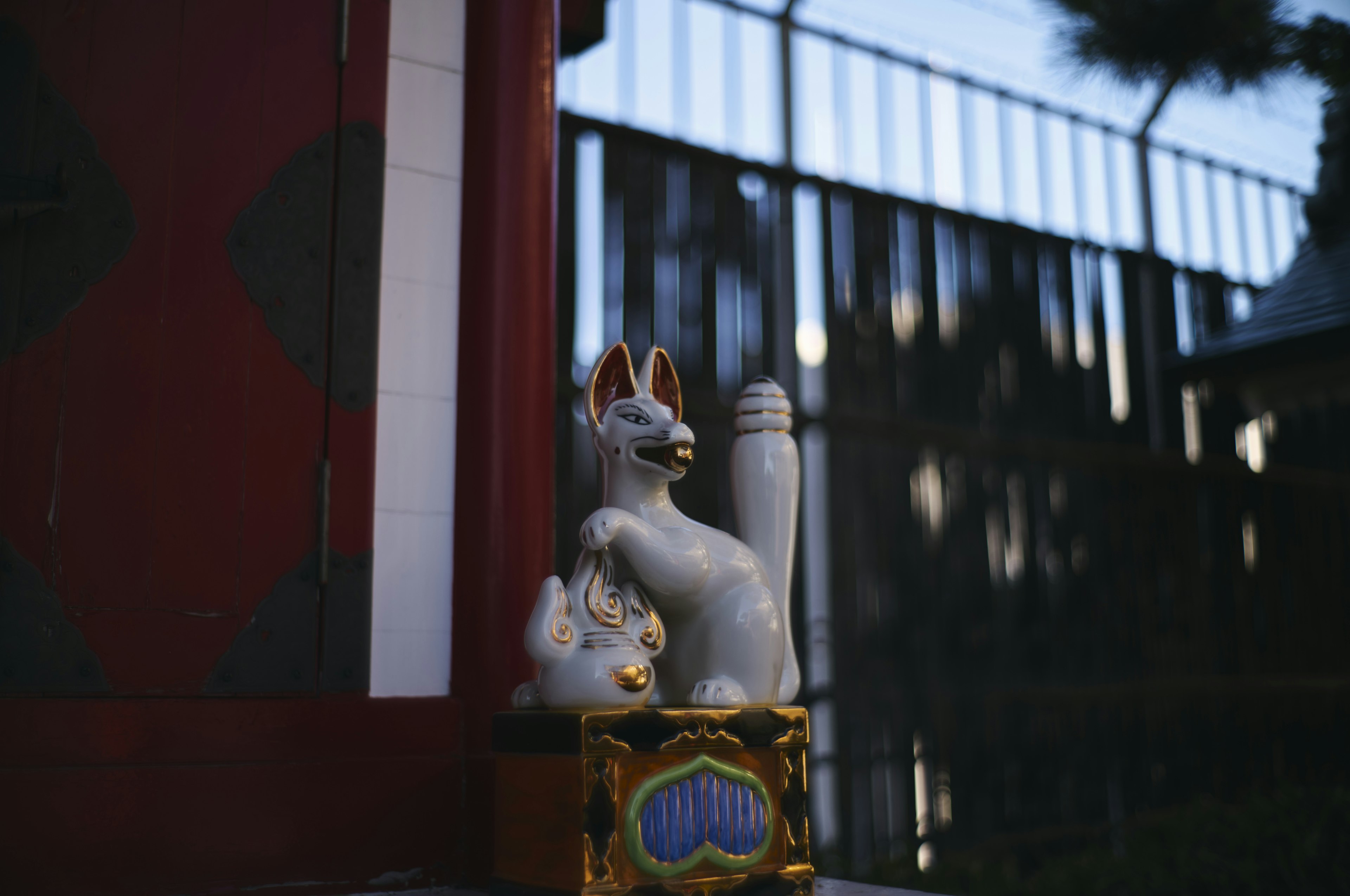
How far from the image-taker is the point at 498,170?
2.15 meters

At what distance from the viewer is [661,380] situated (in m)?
1.75

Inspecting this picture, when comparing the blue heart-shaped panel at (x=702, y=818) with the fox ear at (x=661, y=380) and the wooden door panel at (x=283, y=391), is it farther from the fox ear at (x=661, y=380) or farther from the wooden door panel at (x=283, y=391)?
the wooden door panel at (x=283, y=391)

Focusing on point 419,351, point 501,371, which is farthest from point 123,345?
point 501,371

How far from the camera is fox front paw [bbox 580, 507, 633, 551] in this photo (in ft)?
4.93

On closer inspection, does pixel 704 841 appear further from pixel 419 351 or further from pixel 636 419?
pixel 419 351

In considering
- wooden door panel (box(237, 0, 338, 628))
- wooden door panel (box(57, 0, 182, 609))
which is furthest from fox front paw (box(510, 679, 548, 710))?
wooden door panel (box(57, 0, 182, 609))

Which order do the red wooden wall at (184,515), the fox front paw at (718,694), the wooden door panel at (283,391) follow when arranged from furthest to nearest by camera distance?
the wooden door panel at (283,391), the red wooden wall at (184,515), the fox front paw at (718,694)

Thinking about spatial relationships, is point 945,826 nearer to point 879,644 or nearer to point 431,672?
point 879,644

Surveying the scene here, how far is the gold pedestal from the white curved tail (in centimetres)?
23

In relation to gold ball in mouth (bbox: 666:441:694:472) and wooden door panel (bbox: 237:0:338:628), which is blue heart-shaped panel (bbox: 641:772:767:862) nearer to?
gold ball in mouth (bbox: 666:441:694:472)

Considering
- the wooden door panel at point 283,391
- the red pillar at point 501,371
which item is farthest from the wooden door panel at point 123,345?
the red pillar at point 501,371

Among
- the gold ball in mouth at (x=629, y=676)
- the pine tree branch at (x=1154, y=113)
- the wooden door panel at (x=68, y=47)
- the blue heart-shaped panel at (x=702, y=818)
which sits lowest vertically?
the blue heart-shaped panel at (x=702, y=818)

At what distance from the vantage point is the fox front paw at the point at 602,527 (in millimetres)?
1503

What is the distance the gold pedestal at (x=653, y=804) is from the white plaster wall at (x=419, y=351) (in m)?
0.45
